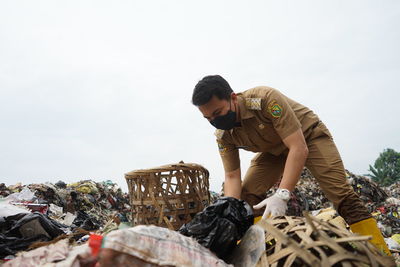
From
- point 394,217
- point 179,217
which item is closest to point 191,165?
point 179,217

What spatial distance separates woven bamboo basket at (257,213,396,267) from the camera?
1.23m

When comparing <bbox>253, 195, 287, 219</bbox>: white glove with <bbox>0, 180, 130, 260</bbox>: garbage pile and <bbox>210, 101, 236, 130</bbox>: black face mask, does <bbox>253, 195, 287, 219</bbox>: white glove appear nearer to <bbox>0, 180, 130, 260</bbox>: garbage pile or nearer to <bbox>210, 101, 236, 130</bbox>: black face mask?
<bbox>210, 101, 236, 130</bbox>: black face mask

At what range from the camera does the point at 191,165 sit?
316 centimetres

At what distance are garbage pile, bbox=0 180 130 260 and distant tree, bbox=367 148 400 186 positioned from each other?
50.7ft

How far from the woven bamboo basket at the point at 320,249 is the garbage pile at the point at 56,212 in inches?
33.5

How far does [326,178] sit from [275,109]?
2.75 feet

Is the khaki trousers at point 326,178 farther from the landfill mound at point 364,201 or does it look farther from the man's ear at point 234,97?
the landfill mound at point 364,201

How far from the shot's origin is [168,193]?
3.09 metres

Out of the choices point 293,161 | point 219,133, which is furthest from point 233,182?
point 293,161

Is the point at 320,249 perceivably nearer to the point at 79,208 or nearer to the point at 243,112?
the point at 243,112

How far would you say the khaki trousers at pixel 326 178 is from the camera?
3019mm

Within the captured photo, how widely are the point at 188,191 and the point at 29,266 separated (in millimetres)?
1893

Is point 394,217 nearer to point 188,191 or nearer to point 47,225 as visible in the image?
point 188,191

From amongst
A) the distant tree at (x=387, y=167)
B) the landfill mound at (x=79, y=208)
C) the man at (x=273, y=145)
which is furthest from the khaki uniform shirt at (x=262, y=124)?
the distant tree at (x=387, y=167)
